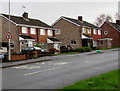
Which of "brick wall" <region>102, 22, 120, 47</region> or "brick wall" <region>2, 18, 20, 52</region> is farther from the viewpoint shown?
"brick wall" <region>102, 22, 120, 47</region>

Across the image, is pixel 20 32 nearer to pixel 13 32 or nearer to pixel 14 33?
pixel 14 33

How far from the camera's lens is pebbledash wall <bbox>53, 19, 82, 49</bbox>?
4438 cm

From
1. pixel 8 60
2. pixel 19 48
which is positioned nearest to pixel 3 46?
pixel 8 60

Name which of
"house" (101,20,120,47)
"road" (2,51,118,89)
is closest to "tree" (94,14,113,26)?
"house" (101,20,120,47)

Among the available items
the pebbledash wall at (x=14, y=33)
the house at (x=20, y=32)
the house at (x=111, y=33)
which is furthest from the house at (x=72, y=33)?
the pebbledash wall at (x=14, y=33)

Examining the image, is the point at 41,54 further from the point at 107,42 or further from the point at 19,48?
the point at 107,42

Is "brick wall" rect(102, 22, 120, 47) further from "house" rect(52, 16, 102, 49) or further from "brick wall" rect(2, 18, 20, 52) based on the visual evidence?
"brick wall" rect(2, 18, 20, 52)

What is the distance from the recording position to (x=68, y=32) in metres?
45.9

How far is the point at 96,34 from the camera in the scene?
52.5 m

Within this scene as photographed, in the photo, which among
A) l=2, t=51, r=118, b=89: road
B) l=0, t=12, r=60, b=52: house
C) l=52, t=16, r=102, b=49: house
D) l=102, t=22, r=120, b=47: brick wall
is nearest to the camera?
l=2, t=51, r=118, b=89: road

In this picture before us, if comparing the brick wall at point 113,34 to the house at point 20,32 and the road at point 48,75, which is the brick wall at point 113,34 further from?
the road at point 48,75

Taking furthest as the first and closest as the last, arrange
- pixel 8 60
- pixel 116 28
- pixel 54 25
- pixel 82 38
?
pixel 116 28 → pixel 54 25 → pixel 82 38 → pixel 8 60

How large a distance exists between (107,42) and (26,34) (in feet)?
89.8

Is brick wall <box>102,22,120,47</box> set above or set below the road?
above
